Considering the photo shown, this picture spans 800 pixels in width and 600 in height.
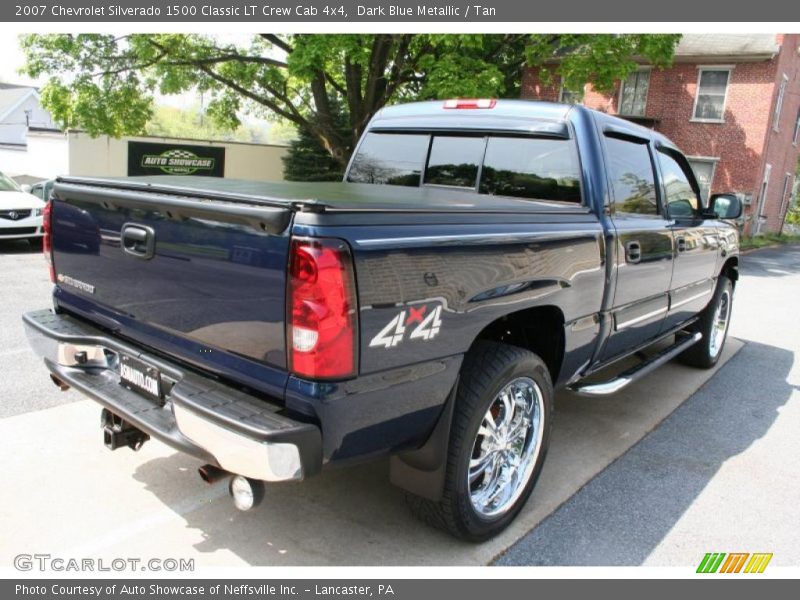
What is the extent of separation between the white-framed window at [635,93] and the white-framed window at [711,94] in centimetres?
167

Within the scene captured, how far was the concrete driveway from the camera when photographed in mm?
2805

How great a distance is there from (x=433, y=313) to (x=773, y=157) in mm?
25273

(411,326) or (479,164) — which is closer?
(411,326)

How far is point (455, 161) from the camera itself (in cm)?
409

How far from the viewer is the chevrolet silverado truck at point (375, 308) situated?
7.00 ft

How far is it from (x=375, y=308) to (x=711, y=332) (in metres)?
4.68

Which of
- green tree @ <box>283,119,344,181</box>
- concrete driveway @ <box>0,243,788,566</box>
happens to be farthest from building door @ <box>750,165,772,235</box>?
concrete driveway @ <box>0,243,788,566</box>

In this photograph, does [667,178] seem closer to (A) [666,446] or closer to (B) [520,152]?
(B) [520,152]

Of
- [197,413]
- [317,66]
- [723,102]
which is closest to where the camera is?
[197,413]

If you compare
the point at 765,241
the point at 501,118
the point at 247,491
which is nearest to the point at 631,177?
the point at 501,118

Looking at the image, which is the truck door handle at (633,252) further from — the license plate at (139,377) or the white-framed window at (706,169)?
the white-framed window at (706,169)

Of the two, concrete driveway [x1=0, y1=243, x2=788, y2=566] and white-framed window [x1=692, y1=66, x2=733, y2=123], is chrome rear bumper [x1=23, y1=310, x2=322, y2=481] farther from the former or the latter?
white-framed window [x1=692, y1=66, x2=733, y2=123]

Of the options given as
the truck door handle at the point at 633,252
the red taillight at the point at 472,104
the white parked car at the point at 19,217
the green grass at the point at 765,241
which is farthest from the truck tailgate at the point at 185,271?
the green grass at the point at 765,241

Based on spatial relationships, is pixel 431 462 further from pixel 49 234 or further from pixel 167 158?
pixel 167 158
